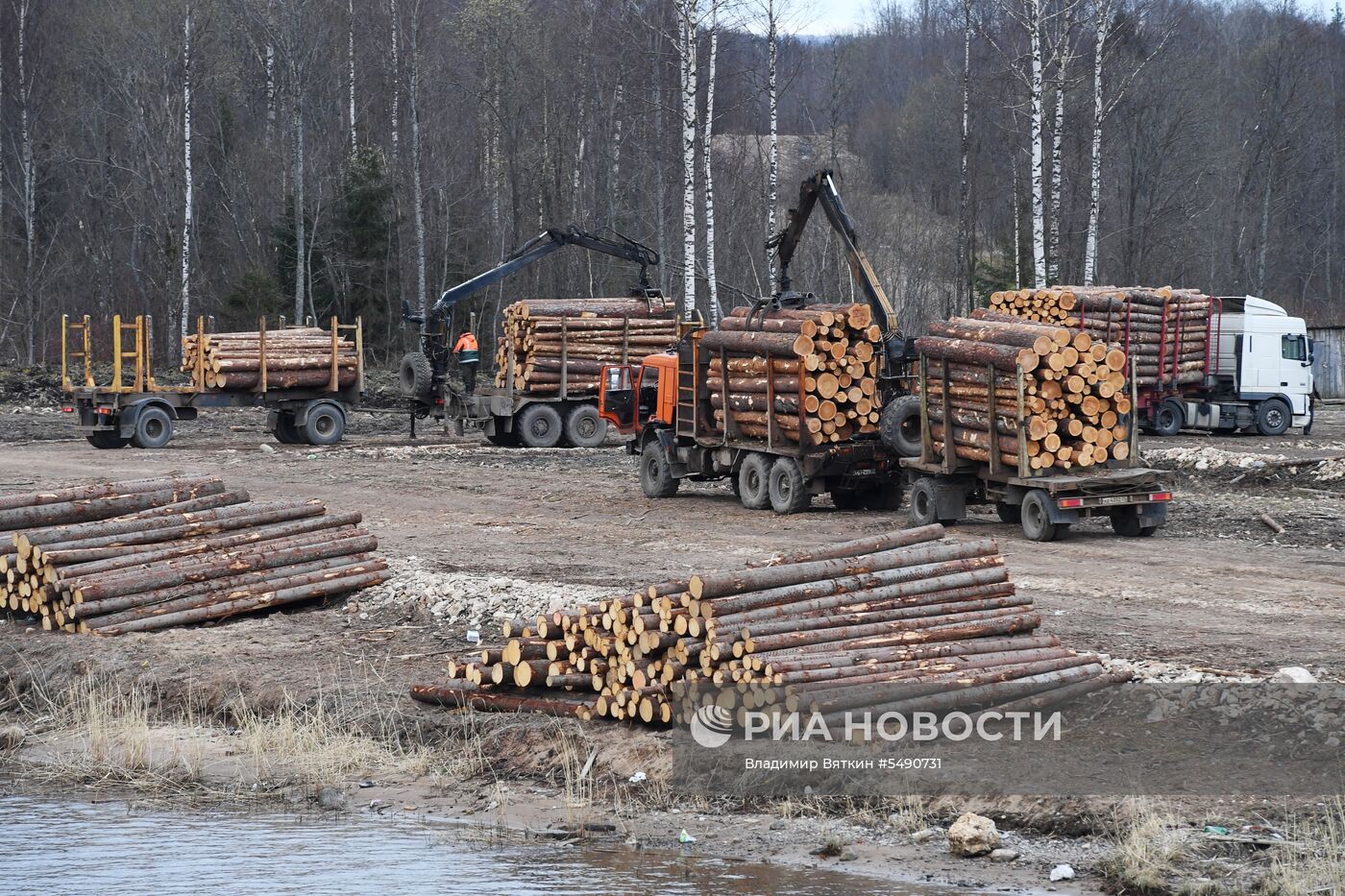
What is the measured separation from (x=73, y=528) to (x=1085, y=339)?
10277 mm

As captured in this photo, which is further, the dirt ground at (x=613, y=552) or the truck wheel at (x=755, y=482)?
the truck wheel at (x=755, y=482)

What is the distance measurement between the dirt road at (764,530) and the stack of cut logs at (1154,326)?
2050 millimetres

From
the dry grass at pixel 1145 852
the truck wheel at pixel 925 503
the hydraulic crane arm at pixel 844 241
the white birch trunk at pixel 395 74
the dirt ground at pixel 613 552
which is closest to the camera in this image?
the dry grass at pixel 1145 852

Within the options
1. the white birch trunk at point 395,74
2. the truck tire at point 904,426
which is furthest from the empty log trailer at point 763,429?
the white birch trunk at point 395,74

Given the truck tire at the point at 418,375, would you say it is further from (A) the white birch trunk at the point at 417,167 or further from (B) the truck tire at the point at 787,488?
(B) the truck tire at the point at 787,488

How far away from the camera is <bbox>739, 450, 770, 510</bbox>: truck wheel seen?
2011 centimetres

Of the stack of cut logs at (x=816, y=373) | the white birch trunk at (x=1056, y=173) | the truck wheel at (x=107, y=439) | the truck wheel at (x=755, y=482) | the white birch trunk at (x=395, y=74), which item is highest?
the white birch trunk at (x=395, y=74)

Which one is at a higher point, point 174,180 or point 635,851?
point 174,180

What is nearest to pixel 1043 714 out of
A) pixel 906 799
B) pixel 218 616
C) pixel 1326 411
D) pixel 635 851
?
pixel 906 799

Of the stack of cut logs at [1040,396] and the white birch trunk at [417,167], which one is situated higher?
the white birch trunk at [417,167]

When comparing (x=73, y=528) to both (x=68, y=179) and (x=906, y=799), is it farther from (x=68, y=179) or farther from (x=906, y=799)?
(x=68, y=179)

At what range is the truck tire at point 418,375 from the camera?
101 feet

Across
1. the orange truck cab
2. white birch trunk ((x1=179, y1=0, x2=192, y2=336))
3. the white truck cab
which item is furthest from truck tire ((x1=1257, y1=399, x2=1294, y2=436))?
white birch trunk ((x1=179, y1=0, x2=192, y2=336))

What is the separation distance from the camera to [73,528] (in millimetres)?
13367
